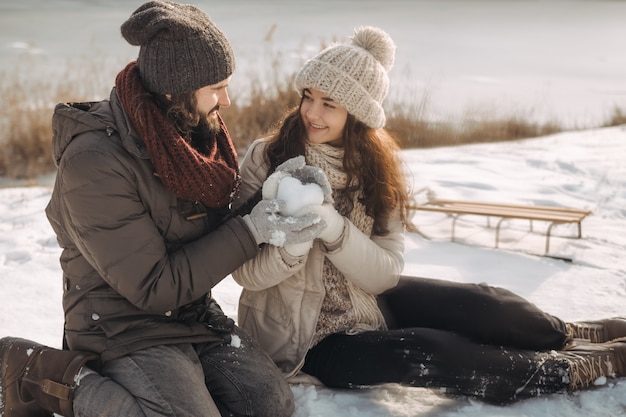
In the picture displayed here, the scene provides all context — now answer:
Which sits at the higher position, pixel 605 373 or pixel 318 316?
pixel 318 316

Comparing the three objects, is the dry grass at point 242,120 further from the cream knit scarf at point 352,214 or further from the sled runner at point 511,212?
the cream knit scarf at point 352,214

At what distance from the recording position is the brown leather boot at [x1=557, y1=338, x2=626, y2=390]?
2.59 metres

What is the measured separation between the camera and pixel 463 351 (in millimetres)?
2498

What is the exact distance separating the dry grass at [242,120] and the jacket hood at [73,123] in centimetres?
407

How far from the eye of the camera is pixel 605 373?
2.67 m

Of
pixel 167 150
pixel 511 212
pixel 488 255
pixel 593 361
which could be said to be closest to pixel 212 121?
pixel 167 150

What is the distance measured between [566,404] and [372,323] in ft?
2.57

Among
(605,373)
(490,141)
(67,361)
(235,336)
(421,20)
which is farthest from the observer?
(421,20)

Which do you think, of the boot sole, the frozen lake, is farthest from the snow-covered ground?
the frozen lake

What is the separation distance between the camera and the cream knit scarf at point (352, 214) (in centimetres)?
270

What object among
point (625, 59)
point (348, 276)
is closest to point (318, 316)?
point (348, 276)

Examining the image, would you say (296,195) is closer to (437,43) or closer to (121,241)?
(121,241)

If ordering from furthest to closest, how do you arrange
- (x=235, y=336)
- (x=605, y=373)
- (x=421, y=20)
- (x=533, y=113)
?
1. (x=421, y=20)
2. (x=533, y=113)
3. (x=605, y=373)
4. (x=235, y=336)

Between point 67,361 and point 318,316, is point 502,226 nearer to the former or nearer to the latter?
point 318,316
